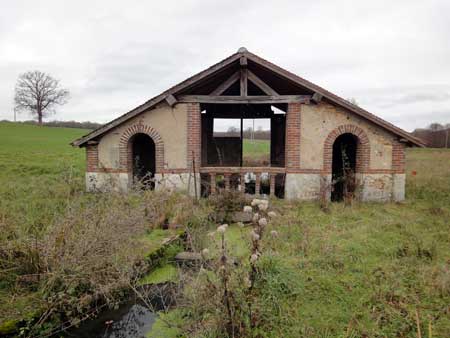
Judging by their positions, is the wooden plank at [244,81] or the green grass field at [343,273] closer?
the green grass field at [343,273]

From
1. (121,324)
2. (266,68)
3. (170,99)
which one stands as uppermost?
(266,68)

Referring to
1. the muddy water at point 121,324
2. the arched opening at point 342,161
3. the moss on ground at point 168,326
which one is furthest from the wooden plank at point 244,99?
the moss on ground at point 168,326

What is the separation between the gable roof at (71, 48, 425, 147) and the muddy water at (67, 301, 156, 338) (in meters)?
6.35

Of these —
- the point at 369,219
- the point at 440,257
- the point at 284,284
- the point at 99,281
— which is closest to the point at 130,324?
the point at 99,281

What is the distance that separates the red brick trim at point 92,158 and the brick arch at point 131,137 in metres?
0.84

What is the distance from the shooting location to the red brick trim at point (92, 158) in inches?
384

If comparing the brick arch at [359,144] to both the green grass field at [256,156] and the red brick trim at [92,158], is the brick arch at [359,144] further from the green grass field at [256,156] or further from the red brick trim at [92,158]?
the red brick trim at [92,158]

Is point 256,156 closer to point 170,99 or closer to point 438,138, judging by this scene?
point 170,99

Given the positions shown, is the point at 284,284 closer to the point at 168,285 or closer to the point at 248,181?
the point at 168,285

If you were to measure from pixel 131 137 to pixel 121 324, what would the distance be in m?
6.69

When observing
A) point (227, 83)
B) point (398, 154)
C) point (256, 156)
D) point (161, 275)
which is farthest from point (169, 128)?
point (256, 156)

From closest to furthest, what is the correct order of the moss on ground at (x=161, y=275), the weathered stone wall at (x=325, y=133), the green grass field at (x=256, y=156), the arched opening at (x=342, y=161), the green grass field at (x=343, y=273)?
the green grass field at (x=343, y=273), the moss on ground at (x=161, y=275), the weathered stone wall at (x=325, y=133), the arched opening at (x=342, y=161), the green grass field at (x=256, y=156)

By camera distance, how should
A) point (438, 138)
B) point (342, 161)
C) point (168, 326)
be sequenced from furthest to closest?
point (438, 138), point (342, 161), point (168, 326)

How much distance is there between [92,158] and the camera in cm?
980
